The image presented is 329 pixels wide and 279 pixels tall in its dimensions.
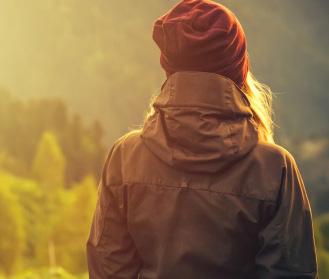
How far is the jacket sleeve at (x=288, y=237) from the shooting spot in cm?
122

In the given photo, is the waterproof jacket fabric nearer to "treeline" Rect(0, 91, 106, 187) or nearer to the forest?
the forest

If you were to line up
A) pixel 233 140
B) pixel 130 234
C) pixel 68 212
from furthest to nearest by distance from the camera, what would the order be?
pixel 68 212 < pixel 130 234 < pixel 233 140

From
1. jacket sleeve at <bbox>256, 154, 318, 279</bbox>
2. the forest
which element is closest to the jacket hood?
jacket sleeve at <bbox>256, 154, 318, 279</bbox>

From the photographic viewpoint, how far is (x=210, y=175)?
4.12 feet

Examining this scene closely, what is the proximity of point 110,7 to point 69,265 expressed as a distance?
4.09 m

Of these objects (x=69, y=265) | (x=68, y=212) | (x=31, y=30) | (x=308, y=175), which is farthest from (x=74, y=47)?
(x=308, y=175)

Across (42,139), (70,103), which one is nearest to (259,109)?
(42,139)

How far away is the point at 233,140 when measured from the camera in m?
1.22

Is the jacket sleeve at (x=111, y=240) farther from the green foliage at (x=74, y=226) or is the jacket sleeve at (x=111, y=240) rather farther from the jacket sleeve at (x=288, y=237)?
the green foliage at (x=74, y=226)

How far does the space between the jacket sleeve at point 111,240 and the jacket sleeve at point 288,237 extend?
270mm

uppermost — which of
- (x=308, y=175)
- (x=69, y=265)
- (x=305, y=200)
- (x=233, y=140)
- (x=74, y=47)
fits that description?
(x=233, y=140)

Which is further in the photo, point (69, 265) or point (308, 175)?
point (308, 175)

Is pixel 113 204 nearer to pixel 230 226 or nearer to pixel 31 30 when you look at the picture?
pixel 230 226

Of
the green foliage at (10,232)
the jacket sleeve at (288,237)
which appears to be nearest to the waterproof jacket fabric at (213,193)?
the jacket sleeve at (288,237)
